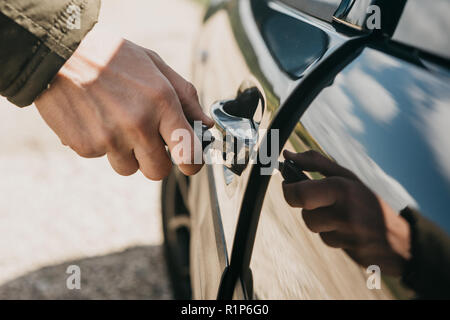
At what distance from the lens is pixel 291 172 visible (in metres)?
0.92

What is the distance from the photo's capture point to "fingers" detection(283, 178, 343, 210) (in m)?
0.81

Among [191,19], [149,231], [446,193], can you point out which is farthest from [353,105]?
[191,19]

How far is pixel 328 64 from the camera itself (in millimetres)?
952

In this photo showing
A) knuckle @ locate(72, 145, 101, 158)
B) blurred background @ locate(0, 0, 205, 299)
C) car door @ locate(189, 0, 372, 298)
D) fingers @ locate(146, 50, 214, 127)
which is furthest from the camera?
blurred background @ locate(0, 0, 205, 299)

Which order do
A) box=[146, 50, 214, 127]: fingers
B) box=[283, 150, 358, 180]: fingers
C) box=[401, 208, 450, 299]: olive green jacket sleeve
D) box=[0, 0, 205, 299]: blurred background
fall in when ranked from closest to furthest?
box=[401, 208, 450, 299]: olive green jacket sleeve → box=[283, 150, 358, 180]: fingers → box=[146, 50, 214, 127]: fingers → box=[0, 0, 205, 299]: blurred background

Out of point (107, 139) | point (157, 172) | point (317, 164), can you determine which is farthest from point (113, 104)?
point (317, 164)

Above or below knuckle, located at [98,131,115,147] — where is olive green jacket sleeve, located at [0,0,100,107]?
above

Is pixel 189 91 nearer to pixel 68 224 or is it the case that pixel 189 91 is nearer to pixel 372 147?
pixel 372 147

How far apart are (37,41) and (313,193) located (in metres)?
0.72

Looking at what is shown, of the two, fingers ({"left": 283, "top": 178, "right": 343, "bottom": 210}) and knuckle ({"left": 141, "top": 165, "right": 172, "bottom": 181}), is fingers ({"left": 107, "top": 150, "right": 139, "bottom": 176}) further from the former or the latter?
fingers ({"left": 283, "top": 178, "right": 343, "bottom": 210})

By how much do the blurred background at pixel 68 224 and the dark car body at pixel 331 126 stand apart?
150 cm

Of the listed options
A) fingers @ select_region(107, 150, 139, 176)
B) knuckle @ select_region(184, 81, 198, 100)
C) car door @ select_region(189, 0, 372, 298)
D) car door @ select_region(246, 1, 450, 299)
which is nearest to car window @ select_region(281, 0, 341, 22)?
car door @ select_region(189, 0, 372, 298)

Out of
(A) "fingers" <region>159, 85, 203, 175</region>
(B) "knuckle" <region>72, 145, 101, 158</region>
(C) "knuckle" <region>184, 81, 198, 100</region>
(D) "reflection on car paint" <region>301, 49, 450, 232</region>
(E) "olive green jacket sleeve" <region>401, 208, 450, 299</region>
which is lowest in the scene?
(B) "knuckle" <region>72, 145, 101, 158</region>
